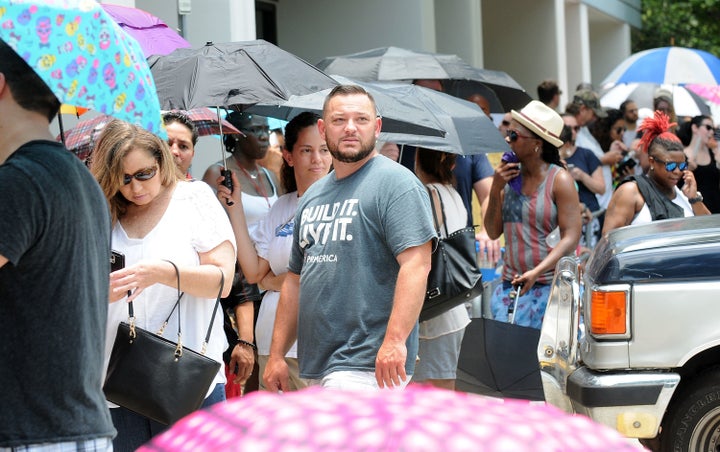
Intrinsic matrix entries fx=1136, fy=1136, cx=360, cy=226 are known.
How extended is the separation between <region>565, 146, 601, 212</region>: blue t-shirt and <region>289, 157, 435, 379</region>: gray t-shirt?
22.3 ft

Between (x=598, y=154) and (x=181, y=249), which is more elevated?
(x=598, y=154)

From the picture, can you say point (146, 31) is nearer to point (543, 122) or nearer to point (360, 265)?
point (543, 122)

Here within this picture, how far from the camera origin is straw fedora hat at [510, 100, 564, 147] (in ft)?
25.2

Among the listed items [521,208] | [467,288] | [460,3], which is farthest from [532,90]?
[467,288]

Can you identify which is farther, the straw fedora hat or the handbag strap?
Answer: the straw fedora hat

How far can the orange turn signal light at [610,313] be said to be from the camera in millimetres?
5773

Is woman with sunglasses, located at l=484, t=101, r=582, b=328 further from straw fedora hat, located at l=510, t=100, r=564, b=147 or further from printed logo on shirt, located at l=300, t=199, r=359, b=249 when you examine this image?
printed logo on shirt, located at l=300, t=199, r=359, b=249

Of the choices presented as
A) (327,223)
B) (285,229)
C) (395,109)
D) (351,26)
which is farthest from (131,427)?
(351,26)

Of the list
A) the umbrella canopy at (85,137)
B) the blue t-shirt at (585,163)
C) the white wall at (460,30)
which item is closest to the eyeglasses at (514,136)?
the umbrella canopy at (85,137)

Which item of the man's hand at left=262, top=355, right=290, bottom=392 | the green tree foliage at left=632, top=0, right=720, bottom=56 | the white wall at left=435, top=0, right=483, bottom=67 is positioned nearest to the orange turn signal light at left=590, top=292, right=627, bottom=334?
the man's hand at left=262, top=355, right=290, bottom=392

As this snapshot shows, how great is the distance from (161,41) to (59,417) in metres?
4.65

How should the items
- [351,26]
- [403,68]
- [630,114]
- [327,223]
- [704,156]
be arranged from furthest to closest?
[351,26], [630,114], [704,156], [403,68], [327,223]

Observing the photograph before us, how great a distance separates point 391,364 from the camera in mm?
4562

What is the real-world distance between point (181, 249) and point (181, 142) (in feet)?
5.84
